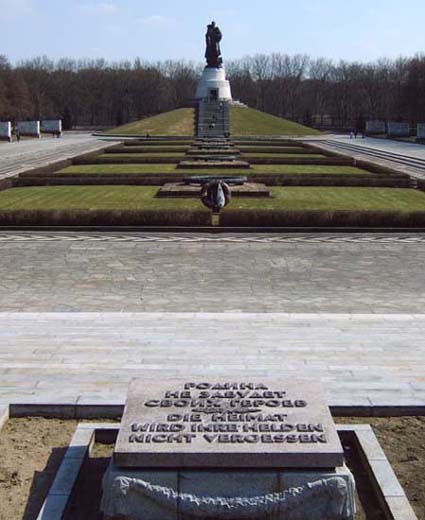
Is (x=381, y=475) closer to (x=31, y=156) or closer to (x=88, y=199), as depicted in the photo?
(x=88, y=199)

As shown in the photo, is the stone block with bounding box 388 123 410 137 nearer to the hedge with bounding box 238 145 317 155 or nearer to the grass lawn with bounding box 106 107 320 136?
the grass lawn with bounding box 106 107 320 136

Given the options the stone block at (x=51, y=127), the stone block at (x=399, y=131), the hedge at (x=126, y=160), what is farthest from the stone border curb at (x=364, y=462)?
the stone block at (x=51, y=127)

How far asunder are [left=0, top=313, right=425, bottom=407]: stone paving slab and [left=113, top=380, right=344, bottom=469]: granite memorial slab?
34.5 inches

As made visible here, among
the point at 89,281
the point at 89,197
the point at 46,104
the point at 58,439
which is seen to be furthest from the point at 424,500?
the point at 46,104

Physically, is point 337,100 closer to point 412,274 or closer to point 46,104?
point 46,104

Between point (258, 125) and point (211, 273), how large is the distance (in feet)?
207

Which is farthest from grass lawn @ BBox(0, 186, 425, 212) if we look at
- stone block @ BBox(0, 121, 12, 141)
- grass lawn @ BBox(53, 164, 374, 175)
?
stone block @ BBox(0, 121, 12, 141)

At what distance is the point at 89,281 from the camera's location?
45.1ft

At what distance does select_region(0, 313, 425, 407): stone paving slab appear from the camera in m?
7.02

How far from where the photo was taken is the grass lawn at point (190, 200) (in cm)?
2308

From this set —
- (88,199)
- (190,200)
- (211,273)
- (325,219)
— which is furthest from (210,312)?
(88,199)

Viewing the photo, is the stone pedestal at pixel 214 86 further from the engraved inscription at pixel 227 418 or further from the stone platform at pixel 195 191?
the engraved inscription at pixel 227 418

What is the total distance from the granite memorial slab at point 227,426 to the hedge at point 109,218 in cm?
1367

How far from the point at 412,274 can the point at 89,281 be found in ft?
21.7
